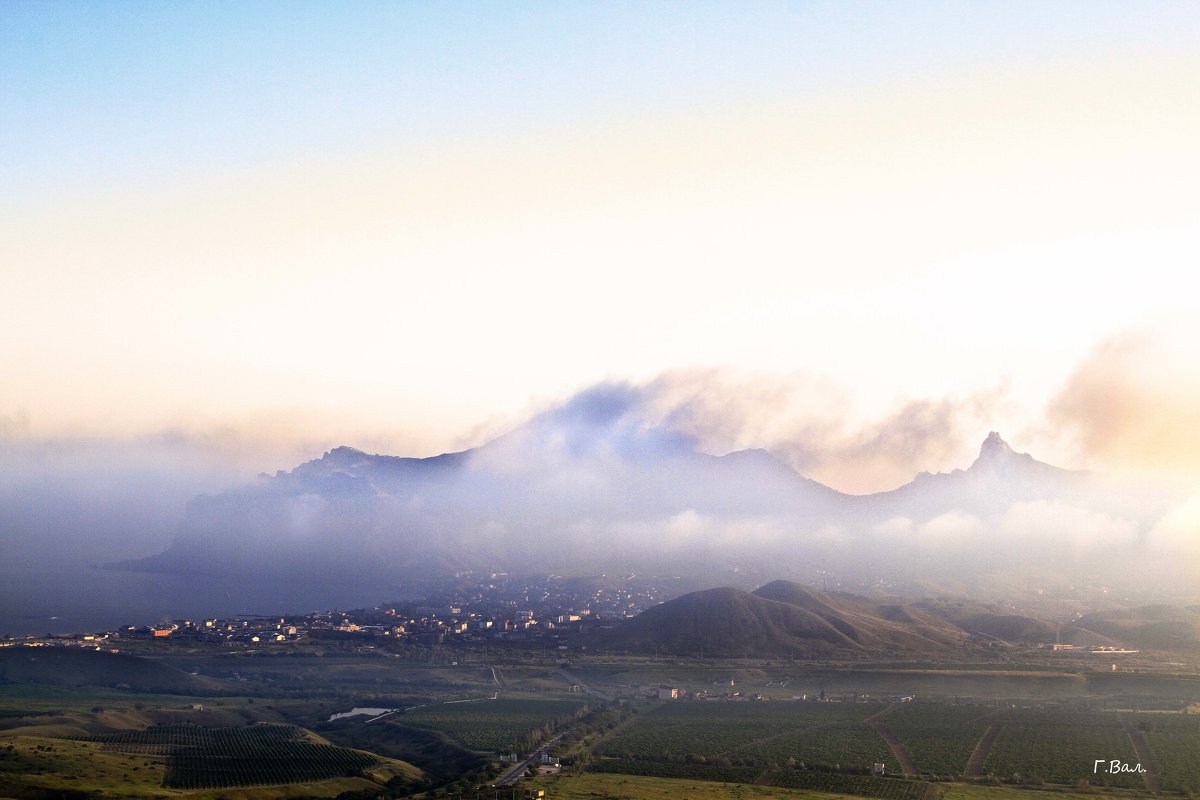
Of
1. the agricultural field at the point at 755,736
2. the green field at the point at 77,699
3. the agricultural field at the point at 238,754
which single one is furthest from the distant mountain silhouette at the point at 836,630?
the agricultural field at the point at 238,754

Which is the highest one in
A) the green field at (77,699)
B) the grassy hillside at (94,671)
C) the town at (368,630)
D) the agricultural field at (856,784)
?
the town at (368,630)

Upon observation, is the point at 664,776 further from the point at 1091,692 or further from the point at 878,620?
the point at 878,620

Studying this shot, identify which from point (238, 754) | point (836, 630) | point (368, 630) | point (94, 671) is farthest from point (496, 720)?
point (368, 630)

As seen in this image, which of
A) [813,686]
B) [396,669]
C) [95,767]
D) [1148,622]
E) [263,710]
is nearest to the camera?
[95,767]

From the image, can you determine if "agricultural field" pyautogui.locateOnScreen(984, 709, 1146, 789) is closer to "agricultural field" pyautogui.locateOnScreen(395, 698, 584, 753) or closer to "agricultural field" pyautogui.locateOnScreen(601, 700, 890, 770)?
"agricultural field" pyautogui.locateOnScreen(601, 700, 890, 770)

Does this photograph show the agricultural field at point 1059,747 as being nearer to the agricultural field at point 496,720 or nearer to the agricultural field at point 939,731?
the agricultural field at point 939,731

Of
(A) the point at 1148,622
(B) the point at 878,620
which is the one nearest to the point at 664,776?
(B) the point at 878,620
